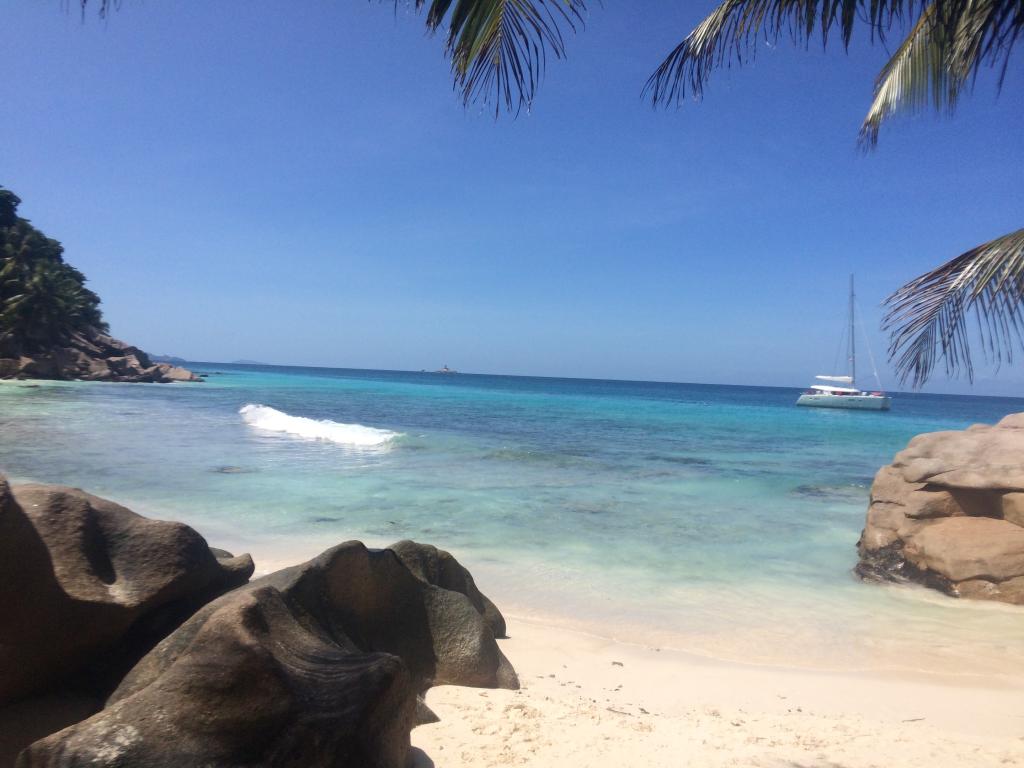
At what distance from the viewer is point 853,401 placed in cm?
5975

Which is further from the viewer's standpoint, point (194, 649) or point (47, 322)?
point (47, 322)

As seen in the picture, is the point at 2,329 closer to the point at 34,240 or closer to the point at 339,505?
the point at 34,240

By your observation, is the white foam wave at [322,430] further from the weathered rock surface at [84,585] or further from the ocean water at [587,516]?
the weathered rock surface at [84,585]

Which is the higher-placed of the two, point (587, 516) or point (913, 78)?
point (913, 78)

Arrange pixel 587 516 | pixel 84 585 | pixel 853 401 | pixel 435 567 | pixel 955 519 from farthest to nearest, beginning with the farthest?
pixel 853 401 → pixel 587 516 → pixel 955 519 → pixel 435 567 → pixel 84 585

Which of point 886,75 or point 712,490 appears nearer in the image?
point 886,75

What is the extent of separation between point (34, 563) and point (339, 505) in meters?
7.99

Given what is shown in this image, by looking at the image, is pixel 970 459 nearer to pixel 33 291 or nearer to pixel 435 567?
pixel 435 567

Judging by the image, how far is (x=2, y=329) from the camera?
44094mm

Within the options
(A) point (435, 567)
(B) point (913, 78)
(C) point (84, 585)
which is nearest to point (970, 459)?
A: (B) point (913, 78)

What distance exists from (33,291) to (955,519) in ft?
175

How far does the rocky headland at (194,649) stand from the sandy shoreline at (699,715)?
403 millimetres

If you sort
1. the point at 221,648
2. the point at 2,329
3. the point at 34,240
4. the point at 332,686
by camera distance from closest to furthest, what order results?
the point at 221,648 → the point at 332,686 → the point at 2,329 → the point at 34,240

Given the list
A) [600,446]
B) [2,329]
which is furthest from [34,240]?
[600,446]
